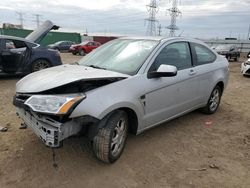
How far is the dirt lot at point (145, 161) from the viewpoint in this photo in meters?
3.24

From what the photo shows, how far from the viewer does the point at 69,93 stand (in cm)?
317

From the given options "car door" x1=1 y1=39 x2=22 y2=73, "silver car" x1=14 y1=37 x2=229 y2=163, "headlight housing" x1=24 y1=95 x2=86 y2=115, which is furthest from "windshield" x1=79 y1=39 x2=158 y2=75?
"car door" x1=1 y1=39 x2=22 y2=73

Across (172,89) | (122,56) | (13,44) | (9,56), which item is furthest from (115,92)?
(13,44)

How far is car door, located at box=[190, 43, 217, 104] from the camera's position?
5.04 m

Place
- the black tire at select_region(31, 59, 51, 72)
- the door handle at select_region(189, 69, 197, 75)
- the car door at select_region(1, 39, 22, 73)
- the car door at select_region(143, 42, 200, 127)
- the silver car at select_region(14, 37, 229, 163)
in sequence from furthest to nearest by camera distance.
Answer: the black tire at select_region(31, 59, 51, 72), the car door at select_region(1, 39, 22, 73), the door handle at select_region(189, 69, 197, 75), the car door at select_region(143, 42, 200, 127), the silver car at select_region(14, 37, 229, 163)

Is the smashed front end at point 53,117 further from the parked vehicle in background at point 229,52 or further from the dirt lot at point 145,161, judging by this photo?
the parked vehicle in background at point 229,52

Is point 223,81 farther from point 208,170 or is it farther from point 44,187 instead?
point 44,187

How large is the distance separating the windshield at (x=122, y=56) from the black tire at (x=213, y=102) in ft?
6.59

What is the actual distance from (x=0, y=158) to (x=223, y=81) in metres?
4.41

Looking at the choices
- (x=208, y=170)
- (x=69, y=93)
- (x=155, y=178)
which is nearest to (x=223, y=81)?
(x=208, y=170)

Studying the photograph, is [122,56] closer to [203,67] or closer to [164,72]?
[164,72]

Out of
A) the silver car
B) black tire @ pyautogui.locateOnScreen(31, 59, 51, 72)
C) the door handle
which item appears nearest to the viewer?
the silver car

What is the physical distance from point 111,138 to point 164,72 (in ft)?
3.87

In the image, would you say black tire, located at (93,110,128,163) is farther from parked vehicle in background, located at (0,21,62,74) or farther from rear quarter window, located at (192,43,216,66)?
parked vehicle in background, located at (0,21,62,74)
